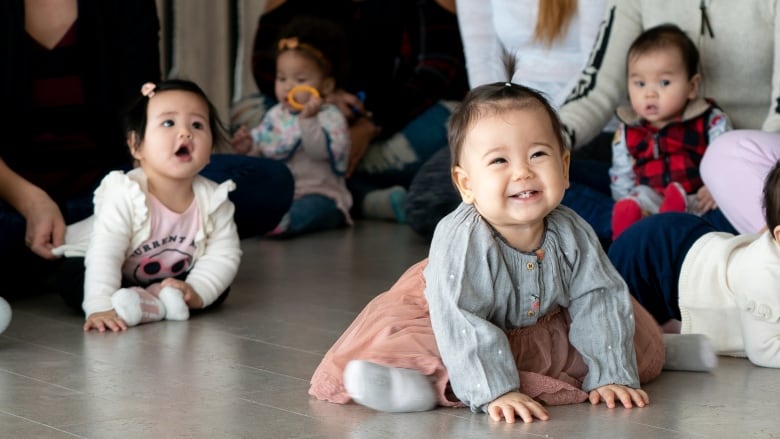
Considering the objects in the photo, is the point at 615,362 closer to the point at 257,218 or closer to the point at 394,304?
the point at 394,304

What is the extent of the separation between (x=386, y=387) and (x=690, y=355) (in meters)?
0.59

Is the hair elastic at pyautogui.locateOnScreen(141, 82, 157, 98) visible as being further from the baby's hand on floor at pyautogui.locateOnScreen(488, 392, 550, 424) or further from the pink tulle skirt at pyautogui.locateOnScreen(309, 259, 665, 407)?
the baby's hand on floor at pyautogui.locateOnScreen(488, 392, 550, 424)

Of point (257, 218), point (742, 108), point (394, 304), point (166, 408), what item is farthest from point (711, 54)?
point (166, 408)

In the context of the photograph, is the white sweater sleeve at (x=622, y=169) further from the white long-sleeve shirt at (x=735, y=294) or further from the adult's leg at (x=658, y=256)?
the white long-sleeve shirt at (x=735, y=294)

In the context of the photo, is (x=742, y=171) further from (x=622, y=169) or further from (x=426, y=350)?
(x=426, y=350)

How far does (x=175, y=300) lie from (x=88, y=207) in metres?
0.45

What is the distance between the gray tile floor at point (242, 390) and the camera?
167cm

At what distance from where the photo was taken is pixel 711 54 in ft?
9.67

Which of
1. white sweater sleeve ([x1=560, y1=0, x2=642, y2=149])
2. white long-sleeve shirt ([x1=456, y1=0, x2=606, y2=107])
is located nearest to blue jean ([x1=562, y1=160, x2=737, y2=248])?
white sweater sleeve ([x1=560, y1=0, x2=642, y2=149])

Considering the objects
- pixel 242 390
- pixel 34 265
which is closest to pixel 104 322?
pixel 34 265

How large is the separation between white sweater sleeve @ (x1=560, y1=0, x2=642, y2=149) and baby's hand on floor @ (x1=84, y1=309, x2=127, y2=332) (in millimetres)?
1225

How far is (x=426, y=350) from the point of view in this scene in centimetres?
181

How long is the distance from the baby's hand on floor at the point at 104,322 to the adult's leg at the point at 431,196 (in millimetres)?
1300

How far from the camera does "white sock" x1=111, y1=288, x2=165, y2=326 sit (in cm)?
239
